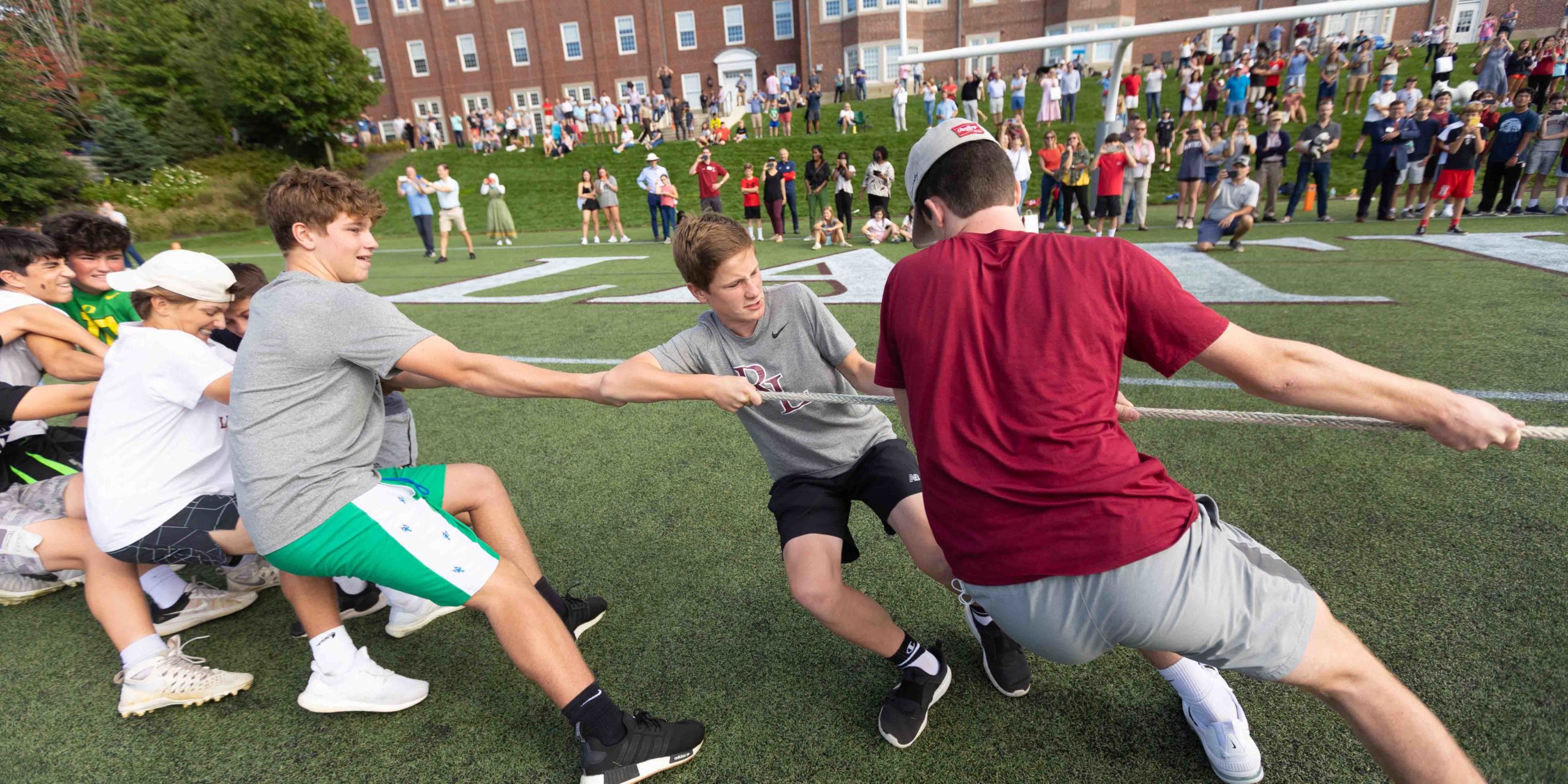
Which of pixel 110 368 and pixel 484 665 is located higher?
pixel 110 368

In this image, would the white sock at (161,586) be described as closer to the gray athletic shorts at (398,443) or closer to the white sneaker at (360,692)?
the gray athletic shorts at (398,443)

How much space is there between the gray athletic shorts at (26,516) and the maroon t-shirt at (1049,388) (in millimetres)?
4151

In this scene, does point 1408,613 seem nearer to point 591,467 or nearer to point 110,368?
point 591,467

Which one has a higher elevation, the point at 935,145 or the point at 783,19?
the point at 783,19

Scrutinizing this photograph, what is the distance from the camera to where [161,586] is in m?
3.50

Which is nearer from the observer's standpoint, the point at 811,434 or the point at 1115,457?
the point at 1115,457

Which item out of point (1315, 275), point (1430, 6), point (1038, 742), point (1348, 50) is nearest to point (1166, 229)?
point (1315, 275)

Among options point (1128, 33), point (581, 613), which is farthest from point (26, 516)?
point (1128, 33)

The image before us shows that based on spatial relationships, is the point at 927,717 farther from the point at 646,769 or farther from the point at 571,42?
the point at 571,42

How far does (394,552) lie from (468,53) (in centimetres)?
5430

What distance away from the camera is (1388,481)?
12.8ft

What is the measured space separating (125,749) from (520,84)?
171 feet

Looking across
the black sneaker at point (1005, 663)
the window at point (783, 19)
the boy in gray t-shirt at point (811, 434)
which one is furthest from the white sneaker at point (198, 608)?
the window at point (783, 19)

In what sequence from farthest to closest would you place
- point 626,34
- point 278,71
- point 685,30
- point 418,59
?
point 418,59
point 626,34
point 685,30
point 278,71
